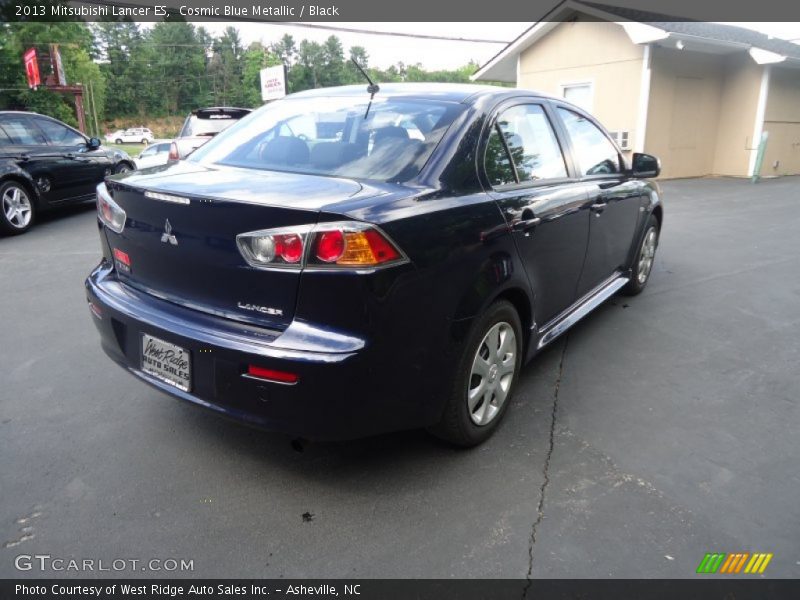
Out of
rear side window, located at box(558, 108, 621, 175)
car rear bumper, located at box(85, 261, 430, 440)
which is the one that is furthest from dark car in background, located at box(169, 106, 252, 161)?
car rear bumper, located at box(85, 261, 430, 440)

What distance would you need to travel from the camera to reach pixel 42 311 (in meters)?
4.68

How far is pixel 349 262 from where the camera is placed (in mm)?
2016

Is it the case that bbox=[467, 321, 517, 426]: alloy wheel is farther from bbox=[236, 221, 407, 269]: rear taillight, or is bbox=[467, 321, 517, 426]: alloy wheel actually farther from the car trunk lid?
the car trunk lid

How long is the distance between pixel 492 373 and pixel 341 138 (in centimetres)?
138

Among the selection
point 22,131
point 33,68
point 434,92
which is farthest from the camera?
point 33,68

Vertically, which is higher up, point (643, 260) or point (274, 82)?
point (274, 82)

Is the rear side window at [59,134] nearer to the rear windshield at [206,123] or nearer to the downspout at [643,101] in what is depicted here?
the rear windshield at [206,123]

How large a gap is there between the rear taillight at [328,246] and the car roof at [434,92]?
1.17m

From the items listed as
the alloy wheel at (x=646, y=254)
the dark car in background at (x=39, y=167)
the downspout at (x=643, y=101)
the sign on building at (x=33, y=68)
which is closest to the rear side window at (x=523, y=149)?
the alloy wheel at (x=646, y=254)

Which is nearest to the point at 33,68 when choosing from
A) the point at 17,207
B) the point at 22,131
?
the point at 22,131

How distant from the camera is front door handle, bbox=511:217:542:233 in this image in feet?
9.03

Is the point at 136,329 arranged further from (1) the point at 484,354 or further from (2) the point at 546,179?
(2) the point at 546,179

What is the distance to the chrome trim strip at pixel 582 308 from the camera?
11.0ft

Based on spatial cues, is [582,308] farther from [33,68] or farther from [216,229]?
[33,68]
